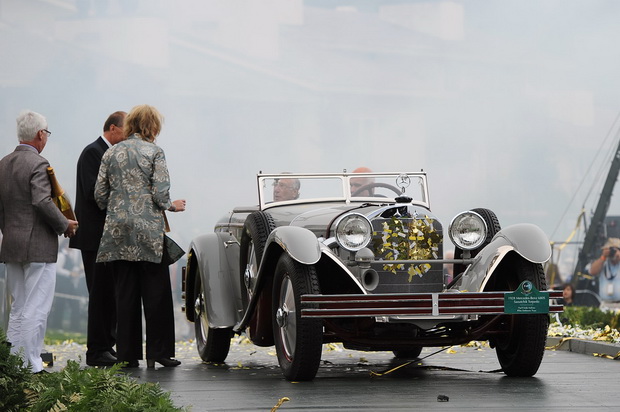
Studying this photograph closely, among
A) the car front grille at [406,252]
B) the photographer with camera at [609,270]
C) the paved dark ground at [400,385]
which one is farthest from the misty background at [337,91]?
the car front grille at [406,252]

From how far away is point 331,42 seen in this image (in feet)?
55.7

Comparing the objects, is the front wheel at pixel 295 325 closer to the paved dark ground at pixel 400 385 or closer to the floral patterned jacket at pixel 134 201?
the paved dark ground at pixel 400 385

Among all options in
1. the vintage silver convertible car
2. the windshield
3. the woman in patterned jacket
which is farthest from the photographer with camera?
the woman in patterned jacket

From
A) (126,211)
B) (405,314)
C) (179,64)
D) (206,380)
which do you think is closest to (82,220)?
(126,211)

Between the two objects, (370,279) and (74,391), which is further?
(370,279)

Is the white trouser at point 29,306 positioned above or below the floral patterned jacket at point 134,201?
below

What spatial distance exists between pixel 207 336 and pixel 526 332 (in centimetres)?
283

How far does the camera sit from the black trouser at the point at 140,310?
290 inches

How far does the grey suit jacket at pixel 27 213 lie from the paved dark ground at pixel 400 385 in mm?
1049

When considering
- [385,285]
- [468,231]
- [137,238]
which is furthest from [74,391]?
[468,231]

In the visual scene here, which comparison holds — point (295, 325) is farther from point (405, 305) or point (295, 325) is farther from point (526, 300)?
point (526, 300)

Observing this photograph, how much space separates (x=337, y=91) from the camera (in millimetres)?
16828

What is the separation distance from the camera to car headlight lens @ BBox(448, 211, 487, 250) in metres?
6.69

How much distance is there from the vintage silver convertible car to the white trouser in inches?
52.8
